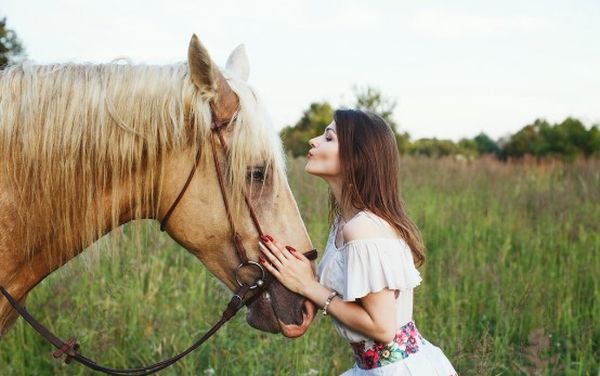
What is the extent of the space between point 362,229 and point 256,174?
39 cm

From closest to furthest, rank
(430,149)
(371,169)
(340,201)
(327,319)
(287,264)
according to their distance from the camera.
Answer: (287,264) → (371,169) → (340,201) → (327,319) → (430,149)

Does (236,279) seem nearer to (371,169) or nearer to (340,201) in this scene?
(340,201)

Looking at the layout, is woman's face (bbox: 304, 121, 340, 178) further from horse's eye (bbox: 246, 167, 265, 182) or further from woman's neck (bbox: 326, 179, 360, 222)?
horse's eye (bbox: 246, 167, 265, 182)

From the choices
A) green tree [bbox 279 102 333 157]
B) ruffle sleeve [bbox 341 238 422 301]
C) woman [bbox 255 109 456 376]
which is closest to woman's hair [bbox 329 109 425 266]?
woman [bbox 255 109 456 376]

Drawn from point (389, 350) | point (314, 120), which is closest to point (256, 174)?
point (389, 350)

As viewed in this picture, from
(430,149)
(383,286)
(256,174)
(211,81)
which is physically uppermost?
(211,81)

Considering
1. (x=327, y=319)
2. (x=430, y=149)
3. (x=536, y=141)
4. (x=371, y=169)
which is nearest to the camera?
(x=371, y=169)

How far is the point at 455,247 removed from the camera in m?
5.18

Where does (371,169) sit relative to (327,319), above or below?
above

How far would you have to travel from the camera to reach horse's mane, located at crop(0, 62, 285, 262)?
1746 millimetres

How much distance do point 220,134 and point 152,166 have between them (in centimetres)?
24

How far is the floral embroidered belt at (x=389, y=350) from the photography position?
188cm

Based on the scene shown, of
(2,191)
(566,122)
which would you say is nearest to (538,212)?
(2,191)

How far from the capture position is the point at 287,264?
1853mm
